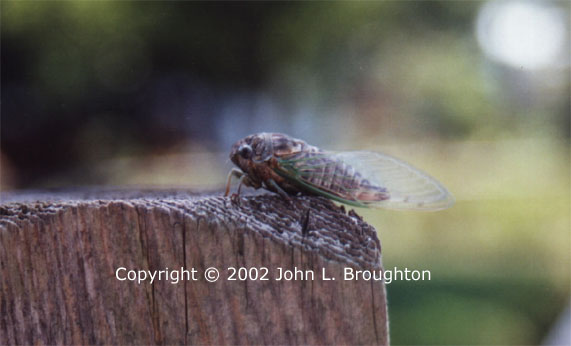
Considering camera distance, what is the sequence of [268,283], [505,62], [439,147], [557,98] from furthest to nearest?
[557,98] < [439,147] < [505,62] < [268,283]

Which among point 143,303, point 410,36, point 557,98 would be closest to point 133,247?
point 143,303

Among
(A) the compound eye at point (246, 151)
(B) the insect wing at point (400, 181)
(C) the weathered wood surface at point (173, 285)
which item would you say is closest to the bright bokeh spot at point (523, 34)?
(B) the insect wing at point (400, 181)

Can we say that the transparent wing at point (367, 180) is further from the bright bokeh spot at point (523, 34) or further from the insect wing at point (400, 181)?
the bright bokeh spot at point (523, 34)

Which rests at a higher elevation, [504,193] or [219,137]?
[219,137]

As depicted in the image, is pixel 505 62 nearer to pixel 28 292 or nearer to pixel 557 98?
pixel 557 98

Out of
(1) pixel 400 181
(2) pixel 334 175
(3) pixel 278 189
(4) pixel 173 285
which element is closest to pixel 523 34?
(1) pixel 400 181

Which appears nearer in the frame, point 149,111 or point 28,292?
point 28,292
